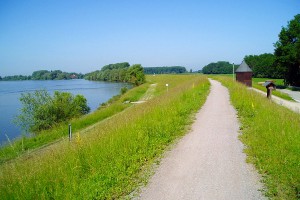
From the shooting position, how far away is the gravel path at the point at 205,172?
505 centimetres

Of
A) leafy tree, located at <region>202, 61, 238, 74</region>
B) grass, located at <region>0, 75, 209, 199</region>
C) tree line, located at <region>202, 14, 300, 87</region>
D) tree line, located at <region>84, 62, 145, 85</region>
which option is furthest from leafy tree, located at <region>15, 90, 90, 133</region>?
leafy tree, located at <region>202, 61, 238, 74</region>

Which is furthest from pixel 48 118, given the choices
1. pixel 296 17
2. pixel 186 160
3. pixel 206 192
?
pixel 296 17

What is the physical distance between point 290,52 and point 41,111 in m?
46.3

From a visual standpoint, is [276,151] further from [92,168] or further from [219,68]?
[219,68]

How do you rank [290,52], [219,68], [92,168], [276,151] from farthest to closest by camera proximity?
[219,68] → [290,52] → [276,151] → [92,168]

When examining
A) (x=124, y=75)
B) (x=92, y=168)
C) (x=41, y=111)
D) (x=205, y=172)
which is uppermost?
(x=124, y=75)

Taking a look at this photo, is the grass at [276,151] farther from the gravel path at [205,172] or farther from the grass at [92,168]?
the grass at [92,168]

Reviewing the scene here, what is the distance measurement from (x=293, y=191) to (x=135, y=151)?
387 cm

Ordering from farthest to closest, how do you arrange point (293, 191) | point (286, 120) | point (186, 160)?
point (286, 120) → point (186, 160) → point (293, 191)

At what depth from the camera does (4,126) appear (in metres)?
30.6

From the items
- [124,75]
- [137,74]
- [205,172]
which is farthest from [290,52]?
[124,75]

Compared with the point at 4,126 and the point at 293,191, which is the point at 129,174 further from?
the point at 4,126

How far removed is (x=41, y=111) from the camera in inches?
1043

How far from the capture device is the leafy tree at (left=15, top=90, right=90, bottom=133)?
1024 inches
